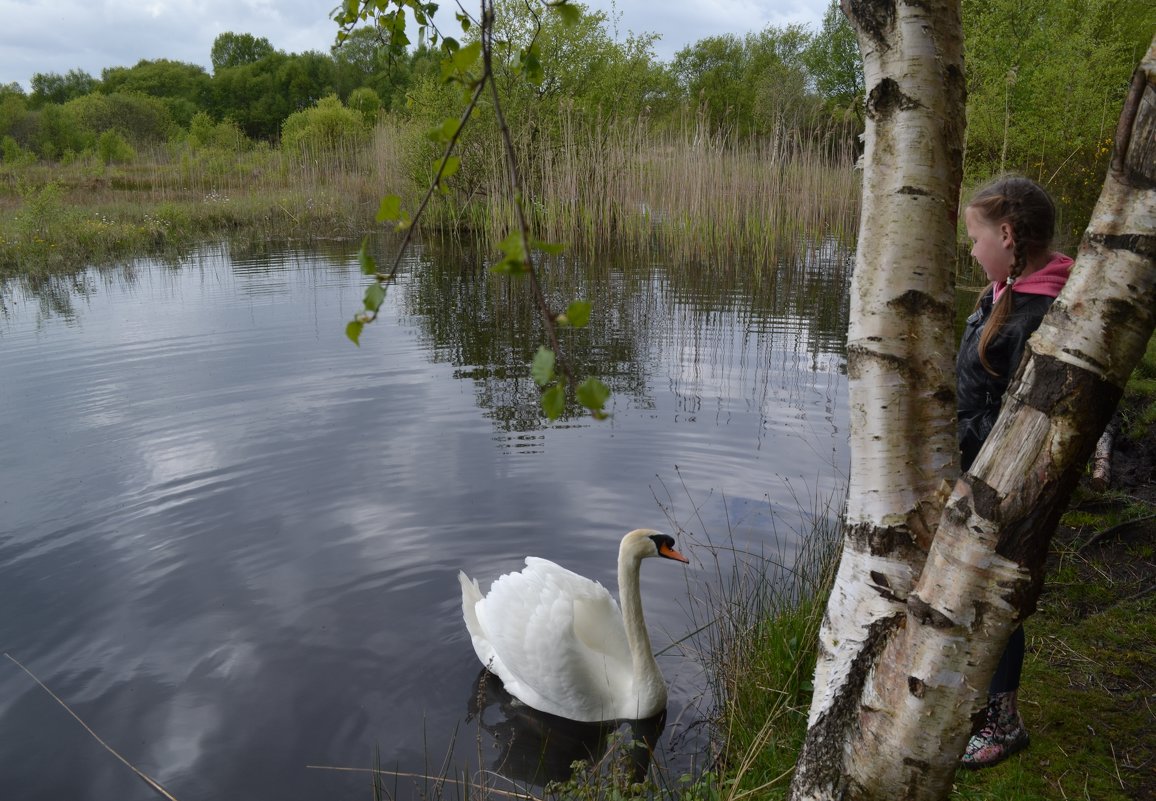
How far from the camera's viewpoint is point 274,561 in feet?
18.9

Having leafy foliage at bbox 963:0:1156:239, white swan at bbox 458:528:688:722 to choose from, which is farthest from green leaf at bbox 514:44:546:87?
leafy foliage at bbox 963:0:1156:239

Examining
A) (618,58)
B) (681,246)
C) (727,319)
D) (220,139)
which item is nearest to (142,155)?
(220,139)

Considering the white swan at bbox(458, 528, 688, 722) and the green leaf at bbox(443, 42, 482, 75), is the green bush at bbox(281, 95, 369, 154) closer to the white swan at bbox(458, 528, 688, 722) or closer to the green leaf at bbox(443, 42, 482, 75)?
the white swan at bbox(458, 528, 688, 722)

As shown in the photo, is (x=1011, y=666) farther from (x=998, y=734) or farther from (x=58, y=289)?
(x=58, y=289)

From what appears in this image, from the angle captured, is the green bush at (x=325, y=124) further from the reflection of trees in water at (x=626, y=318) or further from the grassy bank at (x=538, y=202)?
the reflection of trees in water at (x=626, y=318)

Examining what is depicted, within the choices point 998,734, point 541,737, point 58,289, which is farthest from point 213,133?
point 998,734

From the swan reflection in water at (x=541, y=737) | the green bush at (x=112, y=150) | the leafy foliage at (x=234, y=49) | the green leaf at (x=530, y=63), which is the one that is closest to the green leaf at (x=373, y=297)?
the green leaf at (x=530, y=63)

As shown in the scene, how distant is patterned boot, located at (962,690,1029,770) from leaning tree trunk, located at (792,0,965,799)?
53.1 inches

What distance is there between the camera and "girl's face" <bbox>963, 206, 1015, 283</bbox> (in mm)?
3121

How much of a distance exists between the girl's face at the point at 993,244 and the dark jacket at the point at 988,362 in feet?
0.39

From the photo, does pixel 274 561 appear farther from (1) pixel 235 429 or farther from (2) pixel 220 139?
(2) pixel 220 139

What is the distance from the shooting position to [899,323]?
6.84 ft

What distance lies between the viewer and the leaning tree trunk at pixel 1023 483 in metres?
1.67

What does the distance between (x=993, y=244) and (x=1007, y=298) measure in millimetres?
210
